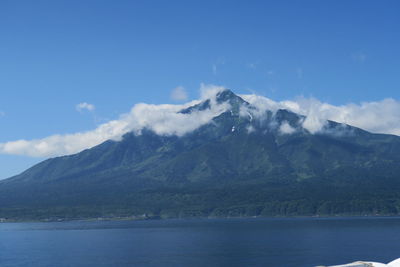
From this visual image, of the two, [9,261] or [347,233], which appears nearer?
[9,261]

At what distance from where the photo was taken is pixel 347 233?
137 metres

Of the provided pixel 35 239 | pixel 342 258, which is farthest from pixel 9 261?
pixel 342 258

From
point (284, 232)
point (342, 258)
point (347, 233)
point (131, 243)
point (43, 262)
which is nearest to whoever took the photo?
point (342, 258)

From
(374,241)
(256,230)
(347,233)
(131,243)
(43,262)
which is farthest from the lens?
(256,230)

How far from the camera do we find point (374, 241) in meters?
116

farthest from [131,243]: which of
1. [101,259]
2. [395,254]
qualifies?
[395,254]

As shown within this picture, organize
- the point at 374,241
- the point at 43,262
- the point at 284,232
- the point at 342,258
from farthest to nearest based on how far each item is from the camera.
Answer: the point at 284,232 < the point at 374,241 < the point at 43,262 < the point at 342,258

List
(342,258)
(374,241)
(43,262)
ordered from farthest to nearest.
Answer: (374,241) → (43,262) → (342,258)

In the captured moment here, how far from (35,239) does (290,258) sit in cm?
7946

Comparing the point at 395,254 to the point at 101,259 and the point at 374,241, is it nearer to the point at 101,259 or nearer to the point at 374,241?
the point at 374,241

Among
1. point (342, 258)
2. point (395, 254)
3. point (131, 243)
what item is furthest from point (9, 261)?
point (395, 254)

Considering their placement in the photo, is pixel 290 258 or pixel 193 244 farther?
Result: pixel 193 244

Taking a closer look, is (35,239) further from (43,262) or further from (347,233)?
(347,233)

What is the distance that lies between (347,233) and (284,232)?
649 inches
